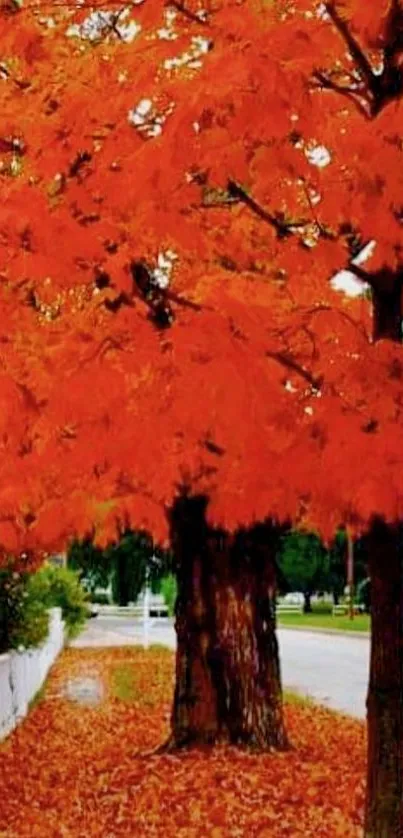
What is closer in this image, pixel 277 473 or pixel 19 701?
pixel 277 473

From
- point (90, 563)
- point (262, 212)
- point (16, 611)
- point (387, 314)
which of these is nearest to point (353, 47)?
point (262, 212)

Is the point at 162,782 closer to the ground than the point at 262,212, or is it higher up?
closer to the ground

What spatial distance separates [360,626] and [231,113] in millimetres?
59186

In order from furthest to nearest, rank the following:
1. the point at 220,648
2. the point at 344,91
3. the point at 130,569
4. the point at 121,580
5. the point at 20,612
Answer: the point at 121,580
the point at 130,569
the point at 20,612
the point at 220,648
the point at 344,91

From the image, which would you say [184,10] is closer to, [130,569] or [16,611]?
[16,611]

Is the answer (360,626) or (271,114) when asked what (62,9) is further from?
(360,626)

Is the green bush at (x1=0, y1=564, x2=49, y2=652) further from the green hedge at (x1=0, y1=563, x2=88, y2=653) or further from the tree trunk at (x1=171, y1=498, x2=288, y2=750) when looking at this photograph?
the tree trunk at (x1=171, y1=498, x2=288, y2=750)

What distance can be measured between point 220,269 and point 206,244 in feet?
1.38

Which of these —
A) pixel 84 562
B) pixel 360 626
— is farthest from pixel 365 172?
pixel 84 562

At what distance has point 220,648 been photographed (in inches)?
652

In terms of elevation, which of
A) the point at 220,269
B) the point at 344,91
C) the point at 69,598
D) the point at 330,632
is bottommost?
the point at 330,632

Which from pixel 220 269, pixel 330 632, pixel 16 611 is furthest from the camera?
pixel 330 632

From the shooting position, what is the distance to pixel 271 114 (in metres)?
6.12

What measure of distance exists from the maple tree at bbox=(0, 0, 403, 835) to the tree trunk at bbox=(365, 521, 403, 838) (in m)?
0.01
